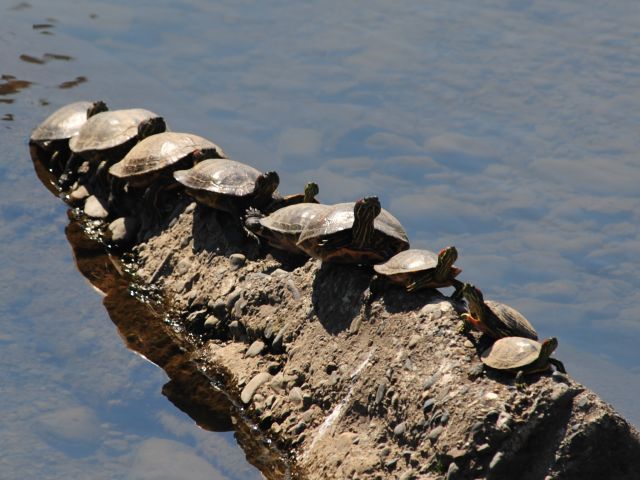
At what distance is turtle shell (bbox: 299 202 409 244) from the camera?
874 cm

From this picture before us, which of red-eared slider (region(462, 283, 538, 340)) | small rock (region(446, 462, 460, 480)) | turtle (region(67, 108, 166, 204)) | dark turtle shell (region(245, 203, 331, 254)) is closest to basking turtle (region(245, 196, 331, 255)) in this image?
dark turtle shell (region(245, 203, 331, 254))

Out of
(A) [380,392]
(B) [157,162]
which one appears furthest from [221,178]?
(A) [380,392]

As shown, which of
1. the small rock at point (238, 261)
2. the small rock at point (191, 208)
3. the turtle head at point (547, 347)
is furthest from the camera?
the small rock at point (191, 208)

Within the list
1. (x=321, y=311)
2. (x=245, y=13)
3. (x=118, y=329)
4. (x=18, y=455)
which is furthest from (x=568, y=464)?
(x=245, y=13)

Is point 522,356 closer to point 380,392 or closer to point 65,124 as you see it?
point 380,392

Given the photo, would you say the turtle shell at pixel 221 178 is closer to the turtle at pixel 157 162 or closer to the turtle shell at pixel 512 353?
the turtle at pixel 157 162

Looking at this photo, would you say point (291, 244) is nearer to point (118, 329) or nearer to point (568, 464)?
point (118, 329)

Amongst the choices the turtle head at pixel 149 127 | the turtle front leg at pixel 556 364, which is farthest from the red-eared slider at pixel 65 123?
the turtle front leg at pixel 556 364

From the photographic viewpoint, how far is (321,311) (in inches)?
356

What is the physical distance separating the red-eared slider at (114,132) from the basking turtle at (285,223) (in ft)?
8.54

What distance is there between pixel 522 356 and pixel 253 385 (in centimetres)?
279

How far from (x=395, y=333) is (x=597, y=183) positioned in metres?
7.92

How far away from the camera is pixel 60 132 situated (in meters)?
13.6

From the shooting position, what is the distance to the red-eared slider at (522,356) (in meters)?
7.29
